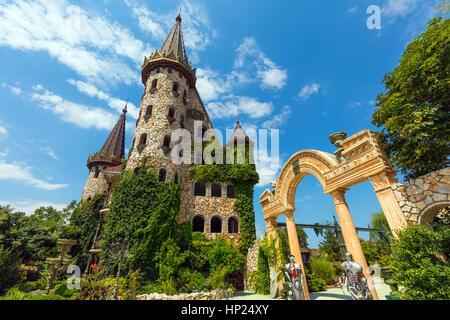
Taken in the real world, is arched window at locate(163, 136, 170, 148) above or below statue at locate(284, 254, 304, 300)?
above

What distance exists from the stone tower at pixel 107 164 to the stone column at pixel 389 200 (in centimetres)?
2251

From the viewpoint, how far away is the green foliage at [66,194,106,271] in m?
19.8

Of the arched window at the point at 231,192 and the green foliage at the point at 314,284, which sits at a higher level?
the arched window at the point at 231,192

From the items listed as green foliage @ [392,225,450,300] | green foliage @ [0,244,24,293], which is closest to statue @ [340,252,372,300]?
green foliage @ [392,225,450,300]

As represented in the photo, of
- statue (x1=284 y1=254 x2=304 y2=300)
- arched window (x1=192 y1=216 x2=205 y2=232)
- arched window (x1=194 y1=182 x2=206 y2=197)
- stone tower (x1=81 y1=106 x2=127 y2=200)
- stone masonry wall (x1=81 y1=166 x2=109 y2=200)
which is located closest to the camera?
statue (x1=284 y1=254 x2=304 y2=300)

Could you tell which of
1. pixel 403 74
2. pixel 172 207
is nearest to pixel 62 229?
pixel 172 207

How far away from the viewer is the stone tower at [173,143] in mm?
17047

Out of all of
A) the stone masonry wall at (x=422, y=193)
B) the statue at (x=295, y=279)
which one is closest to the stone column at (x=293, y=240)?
the statue at (x=295, y=279)

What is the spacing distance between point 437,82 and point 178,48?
2469 centimetres

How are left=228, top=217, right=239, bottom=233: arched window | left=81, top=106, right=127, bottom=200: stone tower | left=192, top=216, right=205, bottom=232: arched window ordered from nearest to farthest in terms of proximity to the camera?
1. left=192, top=216, right=205, bottom=232: arched window
2. left=228, top=217, right=239, bottom=233: arched window
3. left=81, top=106, right=127, bottom=200: stone tower

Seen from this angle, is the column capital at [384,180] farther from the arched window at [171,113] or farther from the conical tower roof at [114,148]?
the conical tower roof at [114,148]

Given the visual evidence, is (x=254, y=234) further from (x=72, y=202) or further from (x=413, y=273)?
(x=72, y=202)

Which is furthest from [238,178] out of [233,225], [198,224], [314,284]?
[314,284]

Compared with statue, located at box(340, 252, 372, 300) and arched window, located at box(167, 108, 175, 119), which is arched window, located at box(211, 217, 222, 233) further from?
statue, located at box(340, 252, 372, 300)
